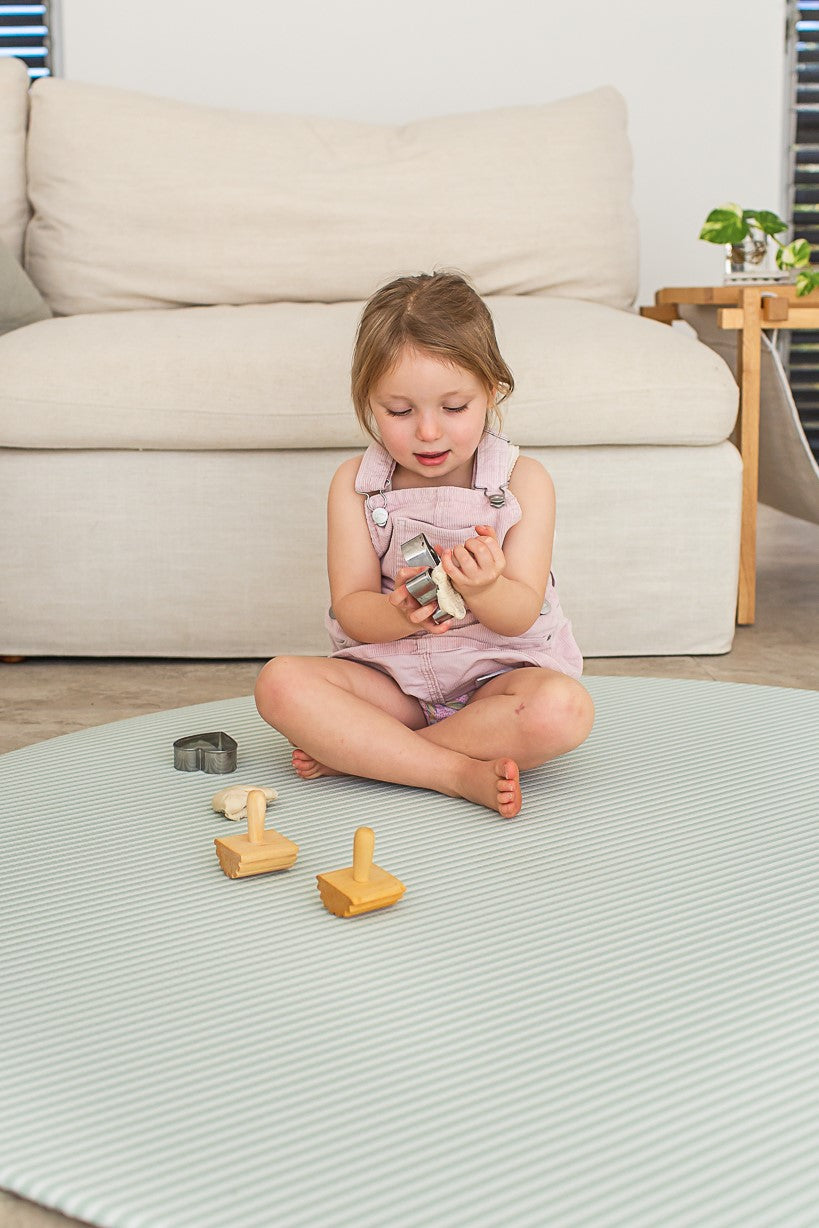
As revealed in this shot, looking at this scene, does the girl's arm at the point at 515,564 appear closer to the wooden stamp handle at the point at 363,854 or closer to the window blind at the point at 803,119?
the wooden stamp handle at the point at 363,854

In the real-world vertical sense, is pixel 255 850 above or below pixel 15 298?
below

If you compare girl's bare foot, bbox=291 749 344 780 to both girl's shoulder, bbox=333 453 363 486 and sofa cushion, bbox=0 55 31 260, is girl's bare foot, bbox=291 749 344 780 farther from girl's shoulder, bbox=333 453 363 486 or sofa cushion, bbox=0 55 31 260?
sofa cushion, bbox=0 55 31 260

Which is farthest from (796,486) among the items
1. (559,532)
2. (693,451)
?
(559,532)

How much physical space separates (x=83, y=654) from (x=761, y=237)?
4.54 ft

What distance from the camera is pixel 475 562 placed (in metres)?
1.07

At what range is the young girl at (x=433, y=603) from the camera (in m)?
1.11

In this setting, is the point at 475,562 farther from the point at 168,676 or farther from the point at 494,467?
the point at 168,676

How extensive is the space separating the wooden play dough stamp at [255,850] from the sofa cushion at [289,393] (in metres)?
0.77

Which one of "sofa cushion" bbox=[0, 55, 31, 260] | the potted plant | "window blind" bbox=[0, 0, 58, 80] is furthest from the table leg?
"window blind" bbox=[0, 0, 58, 80]

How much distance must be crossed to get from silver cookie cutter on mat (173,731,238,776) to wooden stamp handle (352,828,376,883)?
1.09ft

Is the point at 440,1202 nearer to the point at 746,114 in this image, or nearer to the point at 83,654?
the point at 83,654

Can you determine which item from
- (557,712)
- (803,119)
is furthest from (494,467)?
(803,119)

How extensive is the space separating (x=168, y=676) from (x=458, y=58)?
172cm

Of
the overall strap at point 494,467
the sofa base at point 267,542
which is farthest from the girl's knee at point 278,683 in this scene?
the sofa base at point 267,542
